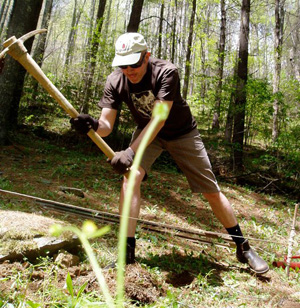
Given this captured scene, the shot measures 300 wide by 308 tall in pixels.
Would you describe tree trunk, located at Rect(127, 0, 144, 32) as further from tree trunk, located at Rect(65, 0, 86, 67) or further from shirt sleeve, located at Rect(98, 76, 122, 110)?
shirt sleeve, located at Rect(98, 76, 122, 110)

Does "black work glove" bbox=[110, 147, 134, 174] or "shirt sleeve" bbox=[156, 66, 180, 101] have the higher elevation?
"shirt sleeve" bbox=[156, 66, 180, 101]

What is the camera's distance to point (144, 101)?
2.47 m

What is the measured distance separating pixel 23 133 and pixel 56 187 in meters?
4.10

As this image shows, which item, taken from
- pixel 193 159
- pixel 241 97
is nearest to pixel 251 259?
pixel 193 159

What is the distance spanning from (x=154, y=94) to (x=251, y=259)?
1.75 meters

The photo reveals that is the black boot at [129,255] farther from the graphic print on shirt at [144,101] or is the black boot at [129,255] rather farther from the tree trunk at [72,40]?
the tree trunk at [72,40]

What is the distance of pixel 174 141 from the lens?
2686 mm

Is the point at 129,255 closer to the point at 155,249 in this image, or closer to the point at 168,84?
the point at 155,249

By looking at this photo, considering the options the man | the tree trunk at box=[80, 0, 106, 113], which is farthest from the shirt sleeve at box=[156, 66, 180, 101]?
the tree trunk at box=[80, 0, 106, 113]

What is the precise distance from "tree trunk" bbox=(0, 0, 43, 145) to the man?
4326mm

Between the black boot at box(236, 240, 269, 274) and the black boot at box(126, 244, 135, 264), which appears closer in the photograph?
the black boot at box(126, 244, 135, 264)

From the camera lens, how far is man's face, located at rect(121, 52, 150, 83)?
2.23 meters

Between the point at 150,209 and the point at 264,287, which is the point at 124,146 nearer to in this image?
the point at 150,209

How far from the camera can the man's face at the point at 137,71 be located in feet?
7.32
